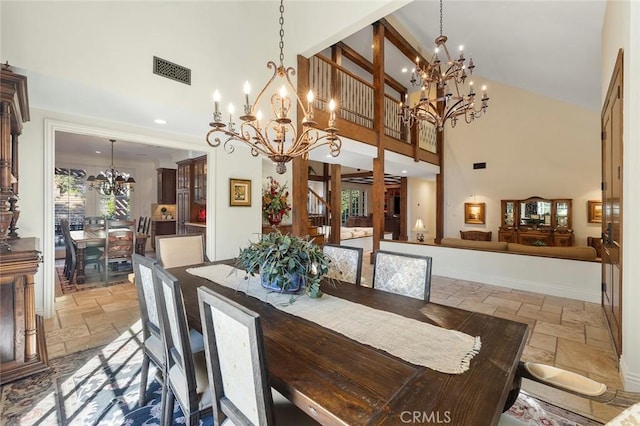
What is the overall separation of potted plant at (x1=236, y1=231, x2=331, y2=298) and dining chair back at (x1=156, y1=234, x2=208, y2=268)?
5.17ft

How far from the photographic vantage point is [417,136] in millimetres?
7477

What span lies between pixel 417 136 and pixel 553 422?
6.66 meters

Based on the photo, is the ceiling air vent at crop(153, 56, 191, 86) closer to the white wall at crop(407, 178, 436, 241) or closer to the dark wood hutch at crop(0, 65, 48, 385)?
the dark wood hutch at crop(0, 65, 48, 385)

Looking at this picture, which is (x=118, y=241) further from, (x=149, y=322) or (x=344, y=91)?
(x=344, y=91)

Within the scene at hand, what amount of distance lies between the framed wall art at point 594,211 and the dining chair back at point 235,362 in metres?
8.82

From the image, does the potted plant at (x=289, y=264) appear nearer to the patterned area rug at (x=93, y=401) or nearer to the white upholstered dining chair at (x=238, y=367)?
the white upholstered dining chair at (x=238, y=367)

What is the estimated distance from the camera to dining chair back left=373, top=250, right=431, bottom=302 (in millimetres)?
2076

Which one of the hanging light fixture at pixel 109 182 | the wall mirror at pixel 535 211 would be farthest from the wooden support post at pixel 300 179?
the wall mirror at pixel 535 211

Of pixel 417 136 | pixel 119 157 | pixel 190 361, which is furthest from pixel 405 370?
pixel 119 157

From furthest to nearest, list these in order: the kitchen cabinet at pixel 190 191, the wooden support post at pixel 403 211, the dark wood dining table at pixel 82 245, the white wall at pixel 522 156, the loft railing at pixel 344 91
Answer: the wooden support post at pixel 403 211
the white wall at pixel 522 156
the kitchen cabinet at pixel 190 191
the loft railing at pixel 344 91
the dark wood dining table at pixel 82 245

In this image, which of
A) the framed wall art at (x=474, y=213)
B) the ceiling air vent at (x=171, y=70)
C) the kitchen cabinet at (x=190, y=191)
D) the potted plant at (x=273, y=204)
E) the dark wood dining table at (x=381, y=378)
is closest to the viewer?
the dark wood dining table at (x=381, y=378)

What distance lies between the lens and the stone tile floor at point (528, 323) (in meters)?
2.27

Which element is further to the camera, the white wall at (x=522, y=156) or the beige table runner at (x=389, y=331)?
the white wall at (x=522, y=156)

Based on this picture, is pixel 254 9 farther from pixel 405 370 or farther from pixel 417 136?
pixel 417 136
